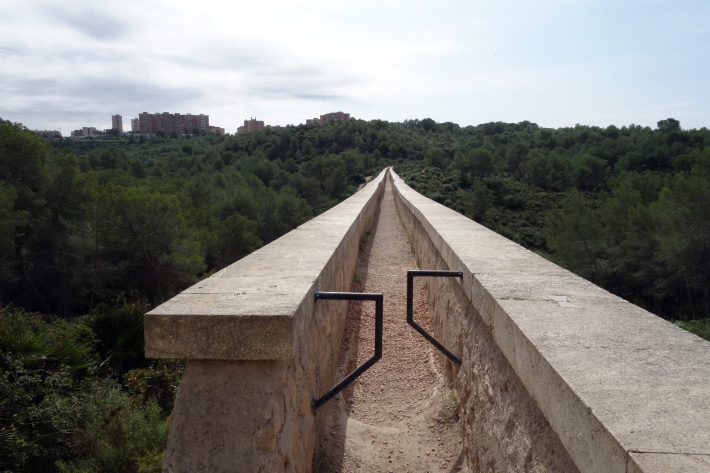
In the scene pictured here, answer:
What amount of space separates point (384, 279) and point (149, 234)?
13.2 meters

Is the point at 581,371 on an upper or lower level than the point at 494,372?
upper

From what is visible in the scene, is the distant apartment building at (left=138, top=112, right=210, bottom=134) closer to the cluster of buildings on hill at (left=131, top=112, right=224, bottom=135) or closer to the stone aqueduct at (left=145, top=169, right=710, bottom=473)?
the cluster of buildings on hill at (left=131, top=112, right=224, bottom=135)

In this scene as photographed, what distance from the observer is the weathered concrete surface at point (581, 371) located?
1091 mm

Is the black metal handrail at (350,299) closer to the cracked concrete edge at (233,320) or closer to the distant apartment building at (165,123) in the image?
the cracked concrete edge at (233,320)

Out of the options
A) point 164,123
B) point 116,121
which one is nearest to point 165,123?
point 164,123

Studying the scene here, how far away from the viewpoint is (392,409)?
320cm

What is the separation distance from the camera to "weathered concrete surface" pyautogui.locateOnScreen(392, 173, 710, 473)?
1.09 m

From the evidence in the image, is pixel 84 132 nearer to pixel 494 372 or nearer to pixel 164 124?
pixel 164 124

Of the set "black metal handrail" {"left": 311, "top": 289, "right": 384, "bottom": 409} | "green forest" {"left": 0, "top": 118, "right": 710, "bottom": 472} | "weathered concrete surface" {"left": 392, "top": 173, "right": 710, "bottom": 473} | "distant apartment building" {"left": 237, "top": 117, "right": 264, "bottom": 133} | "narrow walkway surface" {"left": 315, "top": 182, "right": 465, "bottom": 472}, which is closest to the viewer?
"weathered concrete surface" {"left": 392, "top": 173, "right": 710, "bottom": 473}

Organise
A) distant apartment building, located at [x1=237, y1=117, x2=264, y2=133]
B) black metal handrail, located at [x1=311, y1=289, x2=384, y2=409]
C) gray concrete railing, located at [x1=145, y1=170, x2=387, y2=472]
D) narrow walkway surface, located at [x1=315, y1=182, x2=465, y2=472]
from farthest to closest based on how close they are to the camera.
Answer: distant apartment building, located at [x1=237, y1=117, x2=264, y2=133] < narrow walkway surface, located at [x1=315, y1=182, x2=465, y2=472] < black metal handrail, located at [x1=311, y1=289, x2=384, y2=409] < gray concrete railing, located at [x1=145, y1=170, x2=387, y2=472]

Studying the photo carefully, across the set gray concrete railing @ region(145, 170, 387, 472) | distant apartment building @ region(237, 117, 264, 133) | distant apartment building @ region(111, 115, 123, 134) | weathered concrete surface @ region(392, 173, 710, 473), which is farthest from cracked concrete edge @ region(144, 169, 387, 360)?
distant apartment building @ region(111, 115, 123, 134)

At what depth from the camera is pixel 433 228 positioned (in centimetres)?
472

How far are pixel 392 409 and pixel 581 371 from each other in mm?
2025

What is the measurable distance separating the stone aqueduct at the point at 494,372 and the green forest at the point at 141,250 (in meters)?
1.90
